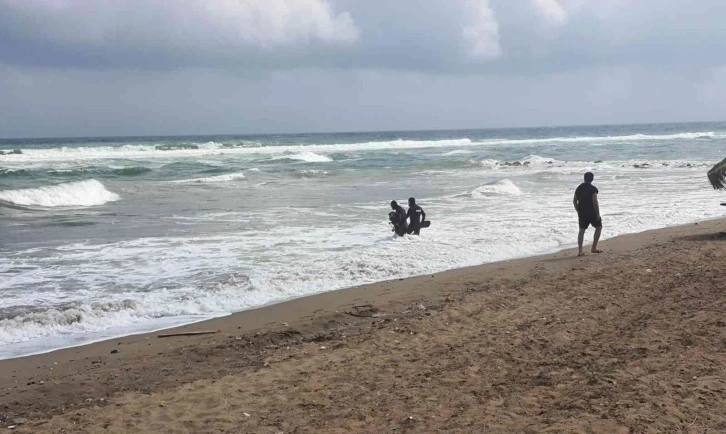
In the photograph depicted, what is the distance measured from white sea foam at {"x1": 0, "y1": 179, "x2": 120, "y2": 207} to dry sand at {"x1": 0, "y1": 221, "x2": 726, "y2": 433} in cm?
1681

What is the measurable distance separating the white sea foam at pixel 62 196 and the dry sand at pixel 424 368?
1681 centimetres

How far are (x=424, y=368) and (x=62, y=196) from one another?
21.0 metres

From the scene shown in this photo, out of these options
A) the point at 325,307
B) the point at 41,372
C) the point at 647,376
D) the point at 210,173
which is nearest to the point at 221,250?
the point at 325,307

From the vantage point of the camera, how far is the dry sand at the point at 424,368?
14.2 ft

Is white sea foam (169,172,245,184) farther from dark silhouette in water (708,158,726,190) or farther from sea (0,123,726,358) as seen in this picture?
dark silhouette in water (708,158,726,190)

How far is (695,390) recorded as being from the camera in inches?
172

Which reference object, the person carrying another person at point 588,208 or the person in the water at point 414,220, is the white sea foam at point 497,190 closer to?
the person in the water at point 414,220

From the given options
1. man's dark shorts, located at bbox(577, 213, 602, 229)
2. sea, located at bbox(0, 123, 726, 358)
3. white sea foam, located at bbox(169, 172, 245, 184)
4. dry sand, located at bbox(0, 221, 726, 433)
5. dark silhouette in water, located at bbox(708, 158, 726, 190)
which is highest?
dark silhouette in water, located at bbox(708, 158, 726, 190)

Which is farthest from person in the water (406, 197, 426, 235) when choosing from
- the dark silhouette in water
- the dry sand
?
the dark silhouette in water

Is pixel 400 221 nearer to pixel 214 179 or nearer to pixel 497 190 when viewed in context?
pixel 497 190

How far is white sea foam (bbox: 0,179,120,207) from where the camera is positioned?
22.4 meters

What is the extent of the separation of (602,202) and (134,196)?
1500 centimetres

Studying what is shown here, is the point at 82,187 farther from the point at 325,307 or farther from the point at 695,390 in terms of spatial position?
the point at 695,390

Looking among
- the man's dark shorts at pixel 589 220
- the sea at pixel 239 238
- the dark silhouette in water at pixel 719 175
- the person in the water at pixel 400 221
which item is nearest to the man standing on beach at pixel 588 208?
the man's dark shorts at pixel 589 220
